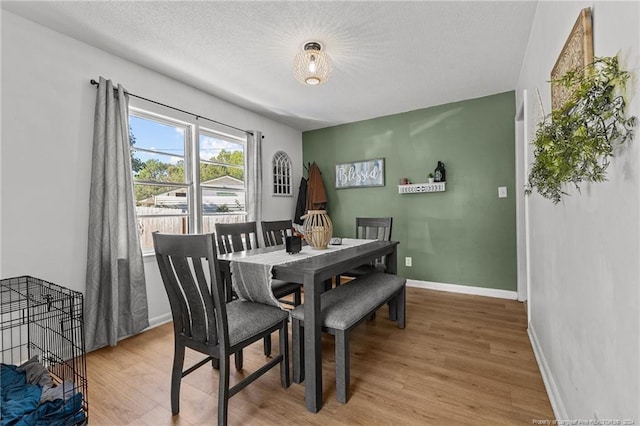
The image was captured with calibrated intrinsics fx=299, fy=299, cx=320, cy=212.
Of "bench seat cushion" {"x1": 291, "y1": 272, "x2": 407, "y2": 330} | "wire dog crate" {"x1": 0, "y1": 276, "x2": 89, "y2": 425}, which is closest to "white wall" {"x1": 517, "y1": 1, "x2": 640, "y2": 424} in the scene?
"bench seat cushion" {"x1": 291, "y1": 272, "x2": 407, "y2": 330}

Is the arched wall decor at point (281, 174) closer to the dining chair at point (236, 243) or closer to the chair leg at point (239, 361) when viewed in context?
the dining chair at point (236, 243)

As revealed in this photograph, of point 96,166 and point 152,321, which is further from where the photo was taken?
point 152,321

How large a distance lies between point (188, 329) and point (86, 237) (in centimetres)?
147

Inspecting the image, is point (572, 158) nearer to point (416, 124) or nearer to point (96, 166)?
point (96, 166)

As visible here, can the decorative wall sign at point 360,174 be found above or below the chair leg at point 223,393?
above

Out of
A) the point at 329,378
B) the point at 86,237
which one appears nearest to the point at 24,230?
the point at 86,237

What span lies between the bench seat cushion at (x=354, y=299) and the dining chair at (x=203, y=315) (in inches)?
12.5

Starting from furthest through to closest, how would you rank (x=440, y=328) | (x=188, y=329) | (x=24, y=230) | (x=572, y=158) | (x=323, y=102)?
(x=323, y=102)
(x=440, y=328)
(x=24, y=230)
(x=188, y=329)
(x=572, y=158)

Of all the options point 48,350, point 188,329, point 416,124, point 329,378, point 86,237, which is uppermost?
point 416,124

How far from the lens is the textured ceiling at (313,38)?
6.46 feet

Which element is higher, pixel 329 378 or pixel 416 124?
pixel 416 124

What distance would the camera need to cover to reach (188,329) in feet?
5.15

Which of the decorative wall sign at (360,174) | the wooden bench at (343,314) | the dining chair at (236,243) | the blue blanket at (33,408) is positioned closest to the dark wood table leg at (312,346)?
the wooden bench at (343,314)

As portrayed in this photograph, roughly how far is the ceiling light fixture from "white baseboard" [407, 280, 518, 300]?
288 centimetres
